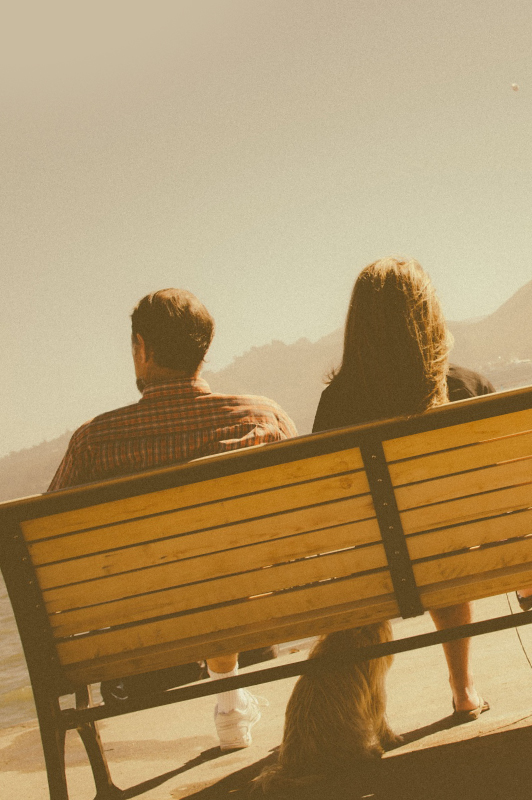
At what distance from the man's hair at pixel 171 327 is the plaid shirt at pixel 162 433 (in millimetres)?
112

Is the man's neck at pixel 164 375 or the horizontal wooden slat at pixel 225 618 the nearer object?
the horizontal wooden slat at pixel 225 618

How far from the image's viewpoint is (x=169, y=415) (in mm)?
2580

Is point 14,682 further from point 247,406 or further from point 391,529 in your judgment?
point 391,529

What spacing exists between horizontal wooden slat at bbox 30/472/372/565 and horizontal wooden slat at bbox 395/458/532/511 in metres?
0.12

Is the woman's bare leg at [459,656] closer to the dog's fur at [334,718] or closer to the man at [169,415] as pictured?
the dog's fur at [334,718]

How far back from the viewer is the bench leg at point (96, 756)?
2.54 m

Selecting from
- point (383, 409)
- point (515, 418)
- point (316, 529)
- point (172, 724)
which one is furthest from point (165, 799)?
point (515, 418)

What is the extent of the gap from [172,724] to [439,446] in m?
2.13

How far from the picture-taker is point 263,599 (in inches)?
90.4

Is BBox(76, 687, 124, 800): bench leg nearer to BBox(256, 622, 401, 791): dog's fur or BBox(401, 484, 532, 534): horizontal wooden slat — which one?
BBox(256, 622, 401, 791): dog's fur

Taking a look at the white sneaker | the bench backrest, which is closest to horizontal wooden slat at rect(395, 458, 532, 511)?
the bench backrest

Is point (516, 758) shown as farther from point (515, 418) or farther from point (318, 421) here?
point (318, 421)

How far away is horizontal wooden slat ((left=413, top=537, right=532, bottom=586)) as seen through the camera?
7.50 ft

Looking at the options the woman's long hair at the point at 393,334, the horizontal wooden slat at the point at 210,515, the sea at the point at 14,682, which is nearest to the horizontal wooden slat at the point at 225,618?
the horizontal wooden slat at the point at 210,515
